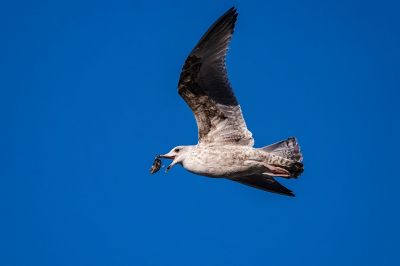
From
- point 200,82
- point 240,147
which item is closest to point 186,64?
point 200,82

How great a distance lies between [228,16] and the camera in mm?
13727

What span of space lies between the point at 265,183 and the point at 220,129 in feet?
3.83

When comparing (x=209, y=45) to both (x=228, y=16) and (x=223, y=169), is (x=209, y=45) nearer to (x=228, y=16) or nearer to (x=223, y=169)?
(x=228, y=16)

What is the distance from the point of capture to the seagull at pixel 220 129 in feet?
45.3

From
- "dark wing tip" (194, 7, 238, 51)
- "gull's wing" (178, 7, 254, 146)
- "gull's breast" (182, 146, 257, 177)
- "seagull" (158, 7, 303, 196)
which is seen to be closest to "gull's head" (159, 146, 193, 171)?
"seagull" (158, 7, 303, 196)

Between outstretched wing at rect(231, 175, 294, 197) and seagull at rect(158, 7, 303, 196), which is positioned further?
outstretched wing at rect(231, 175, 294, 197)

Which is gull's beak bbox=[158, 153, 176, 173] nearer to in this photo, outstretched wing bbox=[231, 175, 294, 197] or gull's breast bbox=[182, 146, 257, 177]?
gull's breast bbox=[182, 146, 257, 177]

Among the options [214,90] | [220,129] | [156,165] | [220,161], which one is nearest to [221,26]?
[214,90]

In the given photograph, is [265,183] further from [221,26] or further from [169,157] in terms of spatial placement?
[221,26]

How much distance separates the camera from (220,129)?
1416cm

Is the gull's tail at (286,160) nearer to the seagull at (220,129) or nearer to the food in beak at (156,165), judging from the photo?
the seagull at (220,129)

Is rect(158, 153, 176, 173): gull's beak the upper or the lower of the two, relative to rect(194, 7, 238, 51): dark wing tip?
lower

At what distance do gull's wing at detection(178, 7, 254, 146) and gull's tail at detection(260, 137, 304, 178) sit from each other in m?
0.40

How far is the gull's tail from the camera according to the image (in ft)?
46.0
